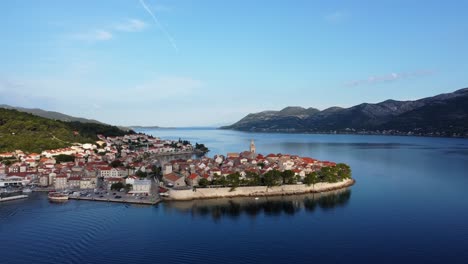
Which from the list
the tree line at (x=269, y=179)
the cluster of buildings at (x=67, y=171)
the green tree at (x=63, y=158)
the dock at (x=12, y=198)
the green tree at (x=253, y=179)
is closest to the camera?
the dock at (x=12, y=198)

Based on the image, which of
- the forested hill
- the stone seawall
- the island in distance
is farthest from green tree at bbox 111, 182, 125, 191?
the island in distance

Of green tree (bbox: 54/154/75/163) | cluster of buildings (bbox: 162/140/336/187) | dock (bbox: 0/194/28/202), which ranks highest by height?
green tree (bbox: 54/154/75/163)

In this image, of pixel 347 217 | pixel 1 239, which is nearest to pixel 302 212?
pixel 347 217

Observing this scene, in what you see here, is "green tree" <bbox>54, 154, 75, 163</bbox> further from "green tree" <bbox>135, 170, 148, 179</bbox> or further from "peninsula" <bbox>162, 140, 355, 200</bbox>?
"peninsula" <bbox>162, 140, 355, 200</bbox>

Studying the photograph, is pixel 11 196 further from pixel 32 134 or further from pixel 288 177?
pixel 32 134

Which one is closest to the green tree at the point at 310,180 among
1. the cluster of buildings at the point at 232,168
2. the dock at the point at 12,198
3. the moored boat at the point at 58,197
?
the cluster of buildings at the point at 232,168

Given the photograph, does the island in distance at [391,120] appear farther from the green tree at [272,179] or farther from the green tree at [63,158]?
the green tree at [63,158]
